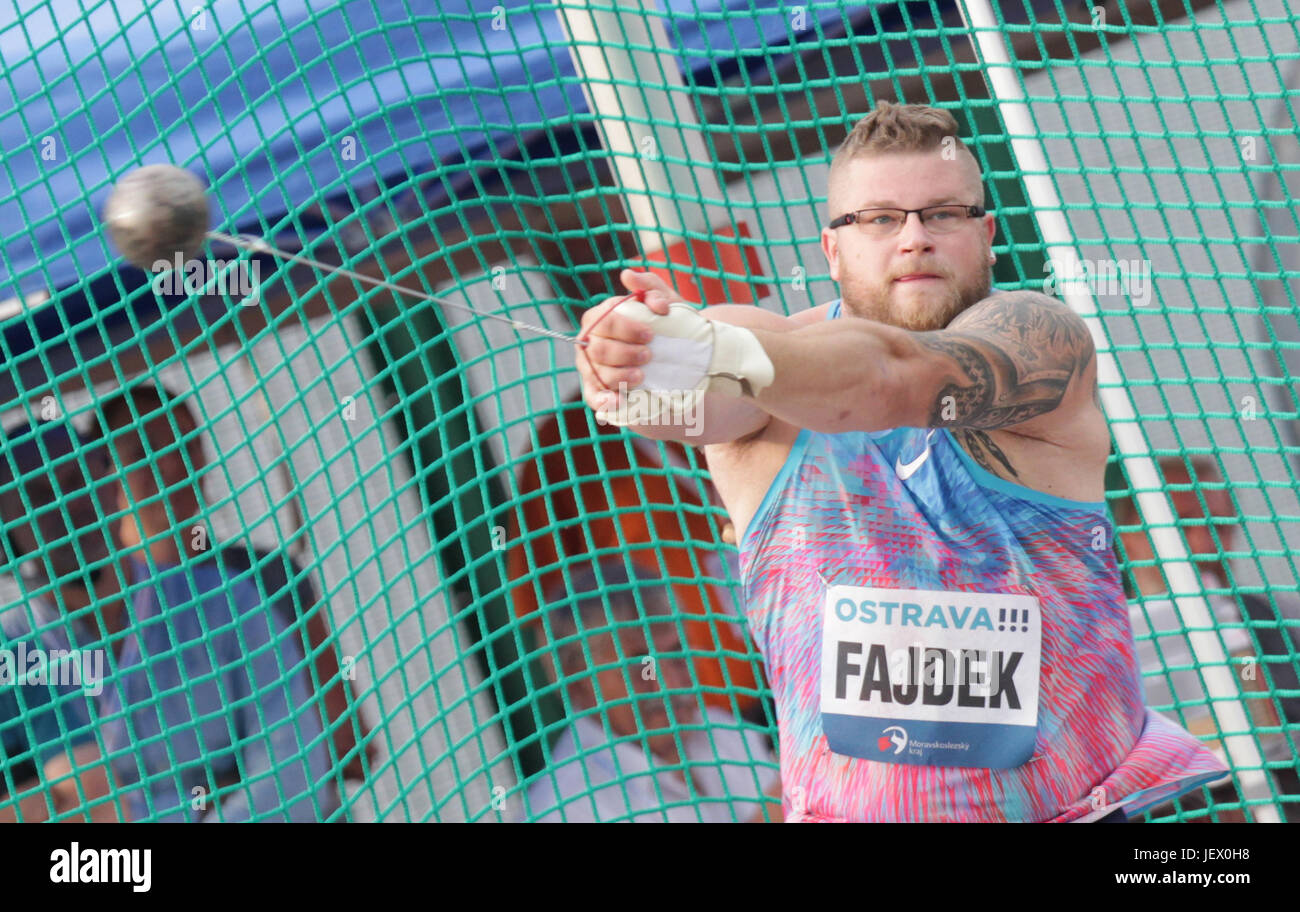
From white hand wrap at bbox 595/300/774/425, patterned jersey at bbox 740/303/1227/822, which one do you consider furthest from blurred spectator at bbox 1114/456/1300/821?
white hand wrap at bbox 595/300/774/425

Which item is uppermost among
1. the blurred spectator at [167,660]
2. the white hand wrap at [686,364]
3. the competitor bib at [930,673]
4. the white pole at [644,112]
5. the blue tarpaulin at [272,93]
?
the blue tarpaulin at [272,93]

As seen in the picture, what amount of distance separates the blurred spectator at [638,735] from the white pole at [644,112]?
0.67m

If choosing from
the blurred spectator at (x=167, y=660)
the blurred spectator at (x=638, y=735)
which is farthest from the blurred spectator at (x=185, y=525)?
the blurred spectator at (x=638, y=735)

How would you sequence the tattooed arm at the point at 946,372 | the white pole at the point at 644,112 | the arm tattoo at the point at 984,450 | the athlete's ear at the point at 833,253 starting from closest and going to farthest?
the tattooed arm at the point at 946,372 → the arm tattoo at the point at 984,450 → the athlete's ear at the point at 833,253 → the white pole at the point at 644,112

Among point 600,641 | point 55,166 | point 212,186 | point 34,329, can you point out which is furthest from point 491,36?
point 600,641

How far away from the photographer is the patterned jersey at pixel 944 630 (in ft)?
5.47

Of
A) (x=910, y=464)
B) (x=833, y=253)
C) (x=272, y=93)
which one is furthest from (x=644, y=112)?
(x=910, y=464)

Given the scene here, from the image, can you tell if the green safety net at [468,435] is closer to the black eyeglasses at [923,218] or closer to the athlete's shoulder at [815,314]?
the athlete's shoulder at [815,314]

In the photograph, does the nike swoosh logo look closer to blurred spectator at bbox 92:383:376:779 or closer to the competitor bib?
the competitor bib

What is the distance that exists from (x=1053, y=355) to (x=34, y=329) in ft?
5.73

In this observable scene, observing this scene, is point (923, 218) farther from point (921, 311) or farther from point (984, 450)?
point (984, 450)

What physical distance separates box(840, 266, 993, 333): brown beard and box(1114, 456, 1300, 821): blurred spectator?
78cm

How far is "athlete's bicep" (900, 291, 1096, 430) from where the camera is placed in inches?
50.8

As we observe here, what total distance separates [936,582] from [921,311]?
37 cm
